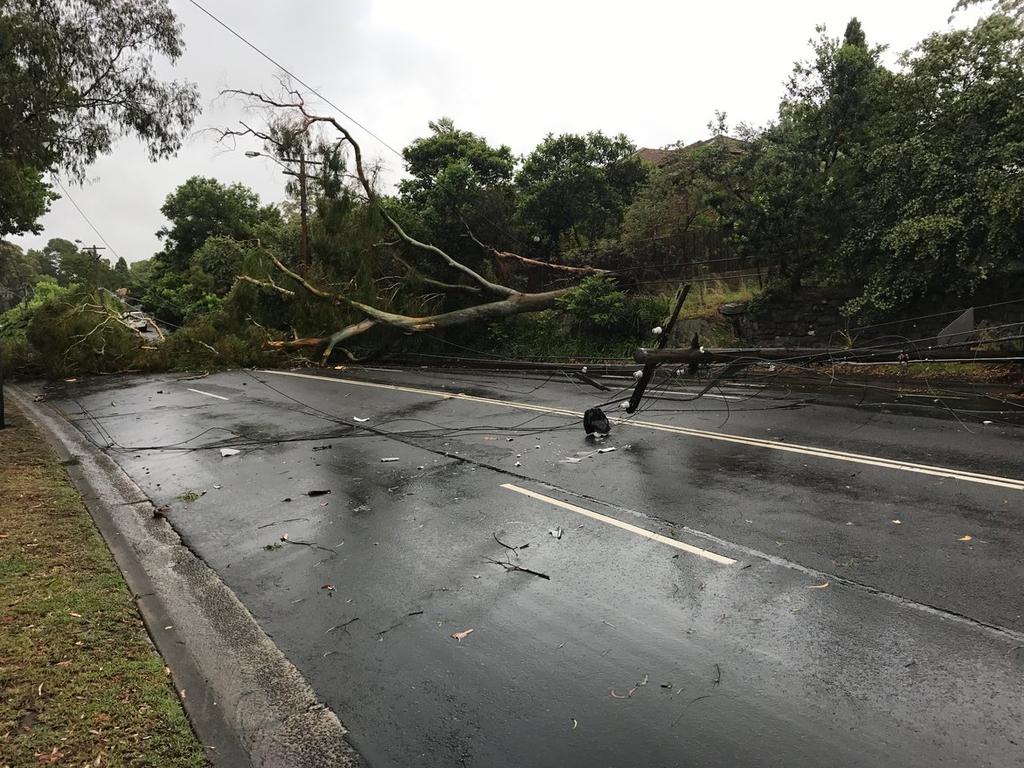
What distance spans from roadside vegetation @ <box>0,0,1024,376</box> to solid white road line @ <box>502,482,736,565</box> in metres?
10.1

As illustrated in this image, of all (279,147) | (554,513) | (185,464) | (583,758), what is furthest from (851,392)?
(279,147)

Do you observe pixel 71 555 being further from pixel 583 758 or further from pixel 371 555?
pixel 583 758

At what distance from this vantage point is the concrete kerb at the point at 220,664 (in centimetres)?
301

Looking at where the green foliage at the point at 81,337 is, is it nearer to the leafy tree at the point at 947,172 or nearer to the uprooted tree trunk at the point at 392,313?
the uprooted tree trunk at the point at 392,313

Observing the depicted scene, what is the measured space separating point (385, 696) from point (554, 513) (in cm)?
291

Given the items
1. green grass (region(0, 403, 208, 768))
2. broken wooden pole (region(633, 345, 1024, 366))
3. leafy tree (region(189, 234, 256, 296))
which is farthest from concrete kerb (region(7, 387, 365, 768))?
leafy tree (region(189, 234, 256, 296))

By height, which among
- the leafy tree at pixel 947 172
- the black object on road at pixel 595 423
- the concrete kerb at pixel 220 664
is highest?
the leafy tree at pixel 947 172

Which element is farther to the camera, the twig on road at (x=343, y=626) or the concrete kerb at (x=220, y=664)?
the twig on road at (x=343, y=626)

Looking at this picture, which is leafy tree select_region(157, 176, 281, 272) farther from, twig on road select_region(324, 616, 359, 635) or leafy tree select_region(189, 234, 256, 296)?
twig on road select_region(324, 616, 359, 635)

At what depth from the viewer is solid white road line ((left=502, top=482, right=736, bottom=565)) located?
4.86m

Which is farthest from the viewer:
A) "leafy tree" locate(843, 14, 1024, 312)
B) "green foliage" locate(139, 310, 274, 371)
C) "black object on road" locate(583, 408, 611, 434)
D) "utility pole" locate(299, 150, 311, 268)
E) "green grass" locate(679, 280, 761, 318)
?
"utility pole" locate(299, 150, 311, 268)

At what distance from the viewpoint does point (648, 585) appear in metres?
4.45

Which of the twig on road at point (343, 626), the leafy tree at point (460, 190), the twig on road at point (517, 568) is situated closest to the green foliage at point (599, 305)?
the leafy tree at point (460, 190)

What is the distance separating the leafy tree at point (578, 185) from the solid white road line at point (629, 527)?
18504 mm
